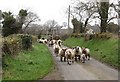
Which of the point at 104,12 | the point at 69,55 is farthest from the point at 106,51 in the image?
the point at 104,12

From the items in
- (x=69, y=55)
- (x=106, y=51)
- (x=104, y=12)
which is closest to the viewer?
(x=69, y=55)

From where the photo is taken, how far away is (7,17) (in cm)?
4622

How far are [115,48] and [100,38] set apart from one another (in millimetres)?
11086

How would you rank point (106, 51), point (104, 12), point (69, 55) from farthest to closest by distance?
point (104, 12) < point (106, 51) < point (69, 55)

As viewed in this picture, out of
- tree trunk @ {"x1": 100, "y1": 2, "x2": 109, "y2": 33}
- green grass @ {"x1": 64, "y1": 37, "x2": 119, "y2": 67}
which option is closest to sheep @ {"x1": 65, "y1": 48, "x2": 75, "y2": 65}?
green grass @ {"x1": 64, "y1": 37, "x2": 119, "y2": 67}

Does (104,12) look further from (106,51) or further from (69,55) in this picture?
(69,55)

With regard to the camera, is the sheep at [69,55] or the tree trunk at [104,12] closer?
the sheep at [69,55]

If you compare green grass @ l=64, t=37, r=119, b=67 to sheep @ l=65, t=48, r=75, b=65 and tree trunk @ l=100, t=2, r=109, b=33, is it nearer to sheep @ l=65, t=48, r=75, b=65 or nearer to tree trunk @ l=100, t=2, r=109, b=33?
sheep @ l=65, t=48, r=75, b=65

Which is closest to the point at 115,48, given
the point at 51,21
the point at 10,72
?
the point at 10,72

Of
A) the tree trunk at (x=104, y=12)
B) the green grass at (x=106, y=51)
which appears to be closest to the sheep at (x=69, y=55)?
the green grass at (x=106, y=51)

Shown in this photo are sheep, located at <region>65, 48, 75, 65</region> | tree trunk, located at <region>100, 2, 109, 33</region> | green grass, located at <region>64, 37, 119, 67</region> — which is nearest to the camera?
sheep, located at <region>65, 48, 75, 65</region>

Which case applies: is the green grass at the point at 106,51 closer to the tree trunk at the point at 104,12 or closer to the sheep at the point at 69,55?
the sheep at the point at 69,55

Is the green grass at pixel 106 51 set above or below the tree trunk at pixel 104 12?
below

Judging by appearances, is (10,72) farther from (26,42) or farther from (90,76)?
(26,42)
